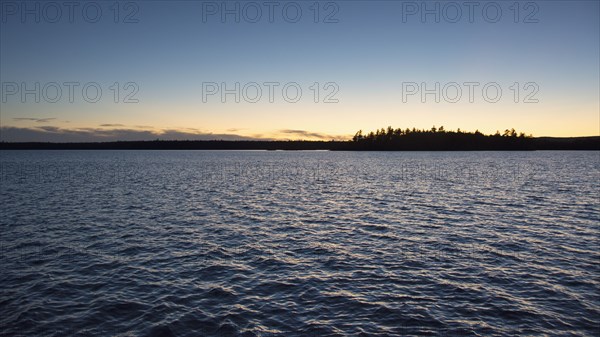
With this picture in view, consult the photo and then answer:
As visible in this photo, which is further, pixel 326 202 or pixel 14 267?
pixel 326 202

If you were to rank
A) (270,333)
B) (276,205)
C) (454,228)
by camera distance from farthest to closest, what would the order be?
(276,205), (454,228), (270,333)

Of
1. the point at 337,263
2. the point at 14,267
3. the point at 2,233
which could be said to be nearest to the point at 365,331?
the point at 337,263

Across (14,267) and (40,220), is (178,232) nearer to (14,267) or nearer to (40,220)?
(14,267)

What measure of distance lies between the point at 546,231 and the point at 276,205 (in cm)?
2924

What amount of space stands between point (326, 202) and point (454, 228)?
20.1 meters

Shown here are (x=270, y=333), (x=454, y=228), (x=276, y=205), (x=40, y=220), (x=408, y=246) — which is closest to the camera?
(x=270, y=333)

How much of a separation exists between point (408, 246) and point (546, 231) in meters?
14.1

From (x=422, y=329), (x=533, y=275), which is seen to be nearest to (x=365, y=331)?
(x=422, y=329)

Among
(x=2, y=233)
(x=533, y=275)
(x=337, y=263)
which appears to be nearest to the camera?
(x=533, y=275)

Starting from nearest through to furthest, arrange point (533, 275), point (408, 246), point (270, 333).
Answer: point (270, 333) < point (533, 275) < point (408, 246)

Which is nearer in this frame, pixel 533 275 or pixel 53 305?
pixel 53 305

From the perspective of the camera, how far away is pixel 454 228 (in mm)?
33219

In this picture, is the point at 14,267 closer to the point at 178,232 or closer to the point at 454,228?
the point at 178,232

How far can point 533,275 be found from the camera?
2034cm
